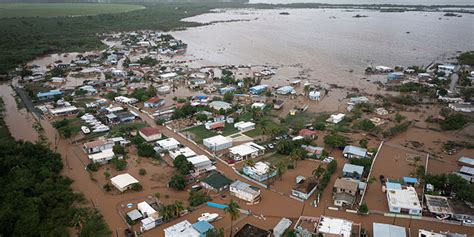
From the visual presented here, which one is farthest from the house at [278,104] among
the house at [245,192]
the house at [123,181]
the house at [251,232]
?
the house at [251,232]

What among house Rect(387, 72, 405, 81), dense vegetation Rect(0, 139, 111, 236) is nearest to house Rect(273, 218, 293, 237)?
dense vegetation Rect(0, 139, 111, 236)

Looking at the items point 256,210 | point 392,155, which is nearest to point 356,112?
point 392,155

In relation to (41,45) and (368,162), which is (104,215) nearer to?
(368,162)

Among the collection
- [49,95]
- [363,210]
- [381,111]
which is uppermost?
[363,210]

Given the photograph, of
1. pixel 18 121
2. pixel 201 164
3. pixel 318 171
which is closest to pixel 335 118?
pixel 318 171

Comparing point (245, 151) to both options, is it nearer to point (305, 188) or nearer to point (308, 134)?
point (305, 188)

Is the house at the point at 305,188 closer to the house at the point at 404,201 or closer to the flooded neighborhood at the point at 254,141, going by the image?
the flooded neighborhood at the point at 254,141

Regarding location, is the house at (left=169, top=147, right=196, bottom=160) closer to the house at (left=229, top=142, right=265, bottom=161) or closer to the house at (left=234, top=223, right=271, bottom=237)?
the house at (left=229, top=142, right=265, bottom=161)
